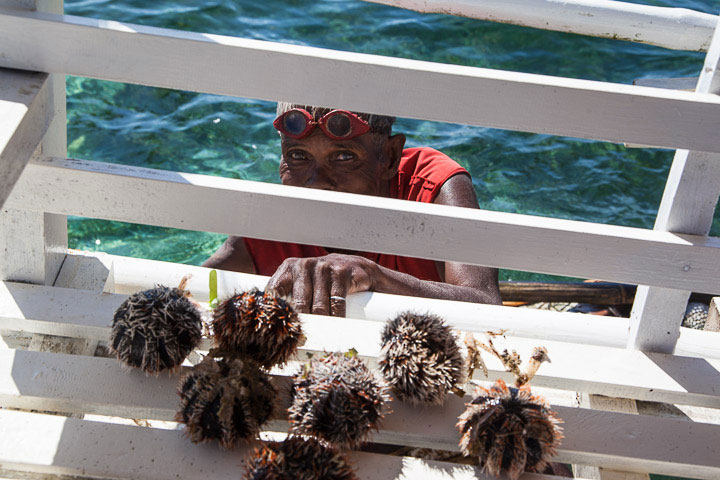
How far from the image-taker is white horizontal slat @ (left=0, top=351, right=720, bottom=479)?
131 centimetres

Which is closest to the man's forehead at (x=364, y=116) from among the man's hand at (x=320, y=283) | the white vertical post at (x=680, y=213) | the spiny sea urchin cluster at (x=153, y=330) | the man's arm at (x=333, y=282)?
the man's arm at (x=333, y=282)

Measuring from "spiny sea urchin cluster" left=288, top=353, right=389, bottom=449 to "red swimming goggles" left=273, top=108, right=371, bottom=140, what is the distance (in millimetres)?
1632

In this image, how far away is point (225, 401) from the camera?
1.13m

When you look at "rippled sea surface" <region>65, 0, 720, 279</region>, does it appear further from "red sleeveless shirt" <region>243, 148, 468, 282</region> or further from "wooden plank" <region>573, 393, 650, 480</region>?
"wooden plank" <region>573, 393, 650, 480</region>

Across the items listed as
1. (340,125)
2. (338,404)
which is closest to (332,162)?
(340,125)

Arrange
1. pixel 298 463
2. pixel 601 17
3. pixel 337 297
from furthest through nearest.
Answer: pixel 601 17, pixel 337 297, pixel 298 463

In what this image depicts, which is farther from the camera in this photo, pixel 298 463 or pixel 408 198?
pixel 408 198

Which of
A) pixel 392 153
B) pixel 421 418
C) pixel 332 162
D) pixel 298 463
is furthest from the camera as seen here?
pixel 392 153

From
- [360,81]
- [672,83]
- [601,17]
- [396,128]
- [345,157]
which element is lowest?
[360,81]

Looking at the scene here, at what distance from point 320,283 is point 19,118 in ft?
2.99

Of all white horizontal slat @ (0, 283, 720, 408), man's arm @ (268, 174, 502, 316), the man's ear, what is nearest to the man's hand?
man's arm @ (268, 174, 502, 316)

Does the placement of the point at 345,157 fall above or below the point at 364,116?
below

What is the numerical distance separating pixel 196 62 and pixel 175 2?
20.5 feet

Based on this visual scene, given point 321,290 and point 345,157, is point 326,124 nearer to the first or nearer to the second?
point 345,157
